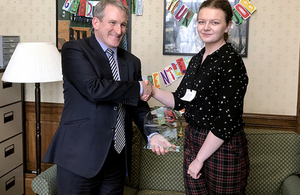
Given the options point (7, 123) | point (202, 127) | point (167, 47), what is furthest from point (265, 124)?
point (7, 123)

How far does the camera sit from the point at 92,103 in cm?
168

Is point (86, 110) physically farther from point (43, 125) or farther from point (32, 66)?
point (43, 125)

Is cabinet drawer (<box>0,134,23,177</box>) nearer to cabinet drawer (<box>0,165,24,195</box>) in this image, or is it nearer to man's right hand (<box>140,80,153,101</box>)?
cabinet drawer (<box>0,165,24,195</box>)

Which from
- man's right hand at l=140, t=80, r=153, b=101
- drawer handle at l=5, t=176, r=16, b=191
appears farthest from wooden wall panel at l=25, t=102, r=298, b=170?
man's right hand at l=140, t=80, r=153, b=101

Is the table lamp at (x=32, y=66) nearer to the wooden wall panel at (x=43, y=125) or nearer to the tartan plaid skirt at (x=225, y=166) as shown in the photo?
the wooden wall panel at (x=43, y=125)

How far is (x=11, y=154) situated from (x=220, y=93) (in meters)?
2.17

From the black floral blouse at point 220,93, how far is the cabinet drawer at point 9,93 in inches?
71.0

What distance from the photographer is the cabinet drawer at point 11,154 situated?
2746 mm

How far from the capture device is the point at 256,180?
7.82ft

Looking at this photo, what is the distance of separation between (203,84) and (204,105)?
102 millimetres

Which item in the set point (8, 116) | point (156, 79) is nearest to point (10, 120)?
point (8, 116)

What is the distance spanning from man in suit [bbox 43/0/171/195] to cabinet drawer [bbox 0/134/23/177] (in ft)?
4.14

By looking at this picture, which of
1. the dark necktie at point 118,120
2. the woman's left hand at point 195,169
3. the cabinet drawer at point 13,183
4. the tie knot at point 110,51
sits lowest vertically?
the cabinet drawer at point 13,183

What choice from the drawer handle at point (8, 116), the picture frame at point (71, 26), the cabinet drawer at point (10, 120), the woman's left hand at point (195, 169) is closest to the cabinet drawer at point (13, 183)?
the cabinet drawer at point (10, 120)
